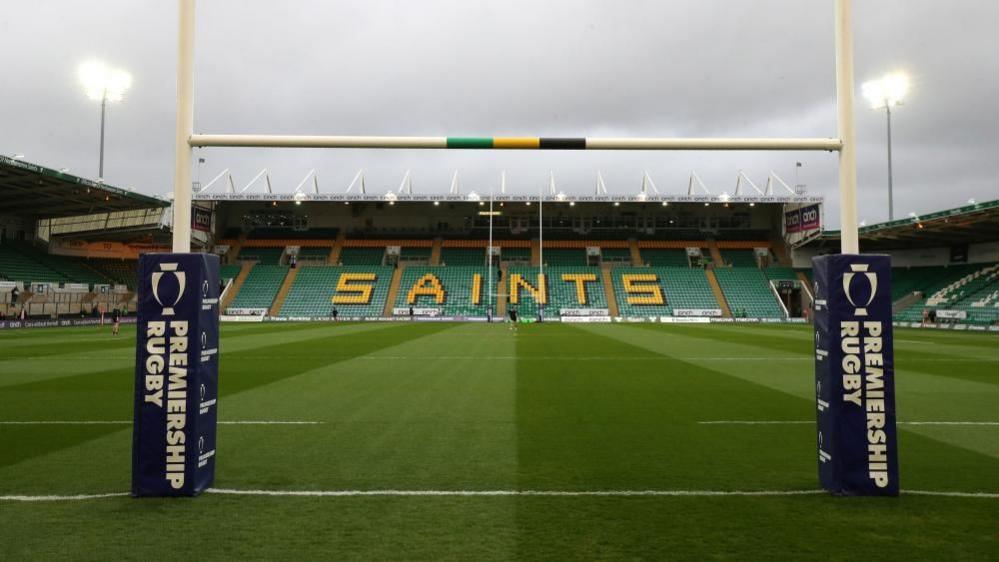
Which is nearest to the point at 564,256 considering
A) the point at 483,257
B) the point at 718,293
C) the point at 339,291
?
the point at 483,257

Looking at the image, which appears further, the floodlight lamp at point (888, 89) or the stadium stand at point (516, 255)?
the stadium stand at point (516, 255)

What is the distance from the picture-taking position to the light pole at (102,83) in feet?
140

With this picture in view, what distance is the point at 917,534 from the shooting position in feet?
13.9

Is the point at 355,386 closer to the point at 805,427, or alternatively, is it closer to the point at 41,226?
the point at 805,427

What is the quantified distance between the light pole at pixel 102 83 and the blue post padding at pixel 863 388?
49.7m

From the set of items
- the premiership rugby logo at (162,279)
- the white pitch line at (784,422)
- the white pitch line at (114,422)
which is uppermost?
the premiership rugby logo at (162,279)

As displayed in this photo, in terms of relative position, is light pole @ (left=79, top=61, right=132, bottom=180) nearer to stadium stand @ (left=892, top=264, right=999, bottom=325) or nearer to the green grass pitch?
the green grass pitch

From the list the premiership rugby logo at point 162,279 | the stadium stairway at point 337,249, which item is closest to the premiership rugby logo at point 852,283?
the premiership rugby logo at point 162,279

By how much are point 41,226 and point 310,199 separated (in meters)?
20.3

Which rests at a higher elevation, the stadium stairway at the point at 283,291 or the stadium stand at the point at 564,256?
the stadium stand at the point at 564,256

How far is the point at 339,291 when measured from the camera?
5391cm

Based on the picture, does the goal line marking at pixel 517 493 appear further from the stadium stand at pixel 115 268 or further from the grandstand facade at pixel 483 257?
the stadium stand at pixel 115 268

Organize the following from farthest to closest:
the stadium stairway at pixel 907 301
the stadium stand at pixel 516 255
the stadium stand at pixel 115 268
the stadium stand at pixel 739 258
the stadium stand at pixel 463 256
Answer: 1. the stadium stand at pixel 516 255
2. the stadium stand at pixel 463 256
3. the stadium stand at pixel 739 258
4. the stadium stand at pixel 115 268
5. the stadium stairway at pixel 907 301

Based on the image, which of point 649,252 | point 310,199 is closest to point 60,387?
point 310,199
